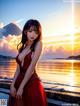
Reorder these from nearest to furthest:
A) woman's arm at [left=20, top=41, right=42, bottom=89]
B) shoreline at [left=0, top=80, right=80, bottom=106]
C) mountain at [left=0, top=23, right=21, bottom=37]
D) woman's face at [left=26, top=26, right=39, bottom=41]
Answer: woman's arm at [left=20, top=41, right=42, bottom=89], woman's face at [left=26, top=26, right=39, bottom=41], shoreline at [left=0, top=80, right=80, bottom=106], mountain at [left=0, top=23, right=21, bottom=37]

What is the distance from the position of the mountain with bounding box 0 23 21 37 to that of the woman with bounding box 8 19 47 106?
1.05 ft

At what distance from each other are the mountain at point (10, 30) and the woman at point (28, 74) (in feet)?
1.05

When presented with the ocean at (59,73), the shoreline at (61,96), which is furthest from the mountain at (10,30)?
the shoreline at (61,96)

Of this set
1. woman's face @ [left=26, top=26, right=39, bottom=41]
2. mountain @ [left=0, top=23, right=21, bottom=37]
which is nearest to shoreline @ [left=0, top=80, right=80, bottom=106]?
woman's face @ [left=26, top=26, right=39, bottom=41]

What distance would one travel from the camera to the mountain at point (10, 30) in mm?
2926

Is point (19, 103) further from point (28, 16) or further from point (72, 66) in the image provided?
point (28, 16)

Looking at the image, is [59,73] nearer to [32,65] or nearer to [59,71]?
[59,71]

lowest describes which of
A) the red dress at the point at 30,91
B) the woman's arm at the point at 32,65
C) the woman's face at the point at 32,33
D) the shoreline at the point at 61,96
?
the shoreline at the point at 61,96

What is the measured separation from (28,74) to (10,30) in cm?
66

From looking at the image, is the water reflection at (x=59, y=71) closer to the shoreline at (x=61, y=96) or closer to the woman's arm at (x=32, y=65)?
the shoreline at (x=61, y=96)

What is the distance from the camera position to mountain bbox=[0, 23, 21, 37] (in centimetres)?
293

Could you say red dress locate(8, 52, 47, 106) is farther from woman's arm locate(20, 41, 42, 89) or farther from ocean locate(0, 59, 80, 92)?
ocean locate(0, 59, 80, 92)

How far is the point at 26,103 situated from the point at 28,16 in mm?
876

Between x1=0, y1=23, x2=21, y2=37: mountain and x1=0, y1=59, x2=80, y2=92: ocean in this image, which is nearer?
x1=0, y1=59, x2=80, y2=92: ocean
